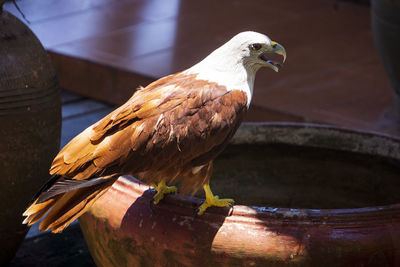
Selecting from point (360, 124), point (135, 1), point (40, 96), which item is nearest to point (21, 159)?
point (40, 96)

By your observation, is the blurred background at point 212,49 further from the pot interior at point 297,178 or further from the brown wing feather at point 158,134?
the brown wing feather at point 158,134

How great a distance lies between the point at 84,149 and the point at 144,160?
17 centimetres

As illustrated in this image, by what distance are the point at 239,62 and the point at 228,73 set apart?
5 cm

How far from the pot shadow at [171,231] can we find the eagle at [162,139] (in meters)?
0.03

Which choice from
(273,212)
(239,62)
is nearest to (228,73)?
(239,62)

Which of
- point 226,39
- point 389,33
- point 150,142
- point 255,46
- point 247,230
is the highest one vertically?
point 255,46

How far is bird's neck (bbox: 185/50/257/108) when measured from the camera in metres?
2.07

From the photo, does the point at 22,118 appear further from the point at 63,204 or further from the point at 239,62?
the point at 239,62

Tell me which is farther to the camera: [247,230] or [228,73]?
[228,73]

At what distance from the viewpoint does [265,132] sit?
2594mm

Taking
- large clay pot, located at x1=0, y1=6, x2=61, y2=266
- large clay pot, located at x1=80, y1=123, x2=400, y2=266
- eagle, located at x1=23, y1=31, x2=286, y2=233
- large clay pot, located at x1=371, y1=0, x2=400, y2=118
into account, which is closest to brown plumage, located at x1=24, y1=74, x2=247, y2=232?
eagle, located at x1=23, y1=31, x2=286, y2=233

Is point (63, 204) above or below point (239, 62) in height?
below

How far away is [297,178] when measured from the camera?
8.77 ft

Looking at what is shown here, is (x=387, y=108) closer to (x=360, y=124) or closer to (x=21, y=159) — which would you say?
(x=360, y=124)
